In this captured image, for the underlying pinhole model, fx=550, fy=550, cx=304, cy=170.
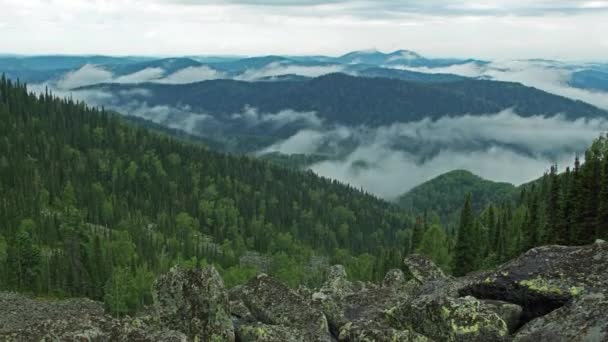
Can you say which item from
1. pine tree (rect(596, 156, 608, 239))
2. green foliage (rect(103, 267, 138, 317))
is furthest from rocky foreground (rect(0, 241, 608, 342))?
green foliage (rect(103, 267, 138, 317))

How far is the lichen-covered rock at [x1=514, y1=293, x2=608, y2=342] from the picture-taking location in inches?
923

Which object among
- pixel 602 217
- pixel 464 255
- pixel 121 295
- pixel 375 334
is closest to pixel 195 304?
pixel 375 334

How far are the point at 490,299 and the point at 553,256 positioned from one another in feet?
15.5

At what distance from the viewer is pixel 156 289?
30750 mm

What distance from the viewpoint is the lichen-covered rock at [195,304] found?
29.0 metres

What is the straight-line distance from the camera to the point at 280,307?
34.3 meters

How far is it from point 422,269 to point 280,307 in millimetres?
25975

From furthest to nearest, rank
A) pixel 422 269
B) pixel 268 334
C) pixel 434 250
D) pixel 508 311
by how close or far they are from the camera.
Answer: pixel 434 250 < pixel 422 269 < pixel 508 311 < pixel 268 334

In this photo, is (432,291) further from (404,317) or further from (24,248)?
(24,248)

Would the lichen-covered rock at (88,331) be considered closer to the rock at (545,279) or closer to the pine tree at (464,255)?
the rock at (545,279)

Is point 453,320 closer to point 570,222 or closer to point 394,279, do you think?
point 394,279

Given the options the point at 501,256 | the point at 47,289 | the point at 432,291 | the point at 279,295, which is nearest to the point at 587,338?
the point at 432,291

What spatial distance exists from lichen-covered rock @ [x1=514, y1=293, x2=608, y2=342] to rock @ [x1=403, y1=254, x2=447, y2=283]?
27.6 m

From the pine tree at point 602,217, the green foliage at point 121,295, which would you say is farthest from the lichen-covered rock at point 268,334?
the green foliage at point 121,295
